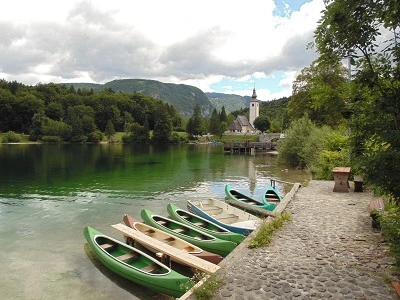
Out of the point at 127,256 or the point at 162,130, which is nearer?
the point at 127,256

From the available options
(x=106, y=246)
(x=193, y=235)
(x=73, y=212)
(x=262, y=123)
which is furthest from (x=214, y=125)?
(x=106, y=246)

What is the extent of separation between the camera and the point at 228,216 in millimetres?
16344

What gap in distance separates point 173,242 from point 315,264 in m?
5.39

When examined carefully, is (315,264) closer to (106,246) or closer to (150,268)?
(150,268)

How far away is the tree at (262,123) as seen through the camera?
144 m

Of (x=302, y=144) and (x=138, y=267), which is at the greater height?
(x=302, y=144)

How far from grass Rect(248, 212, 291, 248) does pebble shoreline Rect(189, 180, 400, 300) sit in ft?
0.58

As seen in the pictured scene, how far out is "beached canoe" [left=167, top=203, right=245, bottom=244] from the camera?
12.1 metres

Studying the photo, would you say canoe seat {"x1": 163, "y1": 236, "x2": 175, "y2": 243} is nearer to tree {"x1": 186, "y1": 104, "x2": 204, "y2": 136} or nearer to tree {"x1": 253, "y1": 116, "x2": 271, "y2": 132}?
tree {"x1": 186, "y1": 104, "x2": 204, "y2": 136}

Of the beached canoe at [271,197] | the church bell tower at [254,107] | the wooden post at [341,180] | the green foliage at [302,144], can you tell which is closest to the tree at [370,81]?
the wooden post at [341,180]

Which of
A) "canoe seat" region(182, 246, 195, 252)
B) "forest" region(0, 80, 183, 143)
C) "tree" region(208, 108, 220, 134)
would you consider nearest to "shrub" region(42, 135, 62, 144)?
"forest" region(0, 80, 183, 143)

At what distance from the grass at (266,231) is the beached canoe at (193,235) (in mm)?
1376

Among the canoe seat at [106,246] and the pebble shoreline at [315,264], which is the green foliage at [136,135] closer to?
the canoe seat at [106,246]

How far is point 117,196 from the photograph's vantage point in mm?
24156
